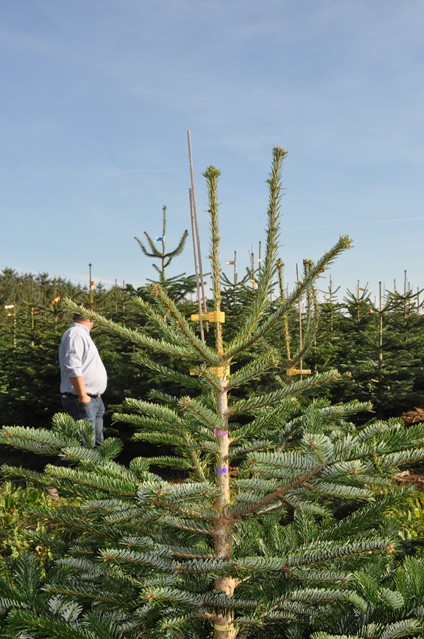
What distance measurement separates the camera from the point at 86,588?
202 cm

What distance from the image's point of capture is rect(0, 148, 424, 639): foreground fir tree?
1.78 metres

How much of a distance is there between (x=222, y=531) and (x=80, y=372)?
14.9ft

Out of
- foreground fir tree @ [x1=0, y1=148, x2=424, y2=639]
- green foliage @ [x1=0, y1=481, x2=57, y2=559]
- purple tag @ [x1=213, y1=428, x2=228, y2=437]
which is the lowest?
green foliage @ [x1=0, y1=481, x2=57, y2=559]

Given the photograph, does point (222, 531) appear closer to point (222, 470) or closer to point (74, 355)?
point (222, 470)

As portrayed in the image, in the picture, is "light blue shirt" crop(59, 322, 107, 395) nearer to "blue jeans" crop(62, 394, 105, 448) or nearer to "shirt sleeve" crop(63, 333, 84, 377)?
"shirt sleeve" crop(63, 333, 84, 377)

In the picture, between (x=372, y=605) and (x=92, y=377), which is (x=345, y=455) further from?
(x=92, y=377)

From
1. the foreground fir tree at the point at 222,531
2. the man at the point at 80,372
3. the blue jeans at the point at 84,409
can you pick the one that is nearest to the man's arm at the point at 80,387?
the man at the point at 80,372

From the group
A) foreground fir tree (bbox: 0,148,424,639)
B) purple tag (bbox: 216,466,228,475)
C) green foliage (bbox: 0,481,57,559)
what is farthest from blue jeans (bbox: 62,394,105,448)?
purple tag (bbox: 216,466,228,475)

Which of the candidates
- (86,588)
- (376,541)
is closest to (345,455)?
(376,541)

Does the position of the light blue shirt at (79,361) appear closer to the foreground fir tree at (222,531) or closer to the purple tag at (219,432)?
the foreground fir tree at (222,531)

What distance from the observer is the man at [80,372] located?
6398 millimetres

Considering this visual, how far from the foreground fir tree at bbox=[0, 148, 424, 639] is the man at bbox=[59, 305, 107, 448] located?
4186 mm

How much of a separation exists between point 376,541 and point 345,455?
0.29m

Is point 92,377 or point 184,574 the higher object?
point 92,377
